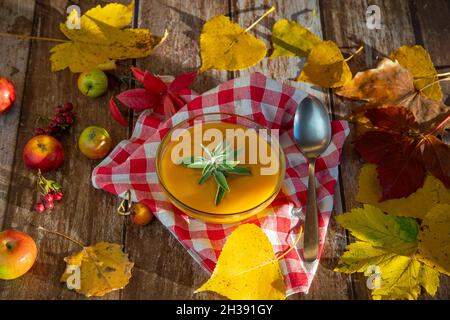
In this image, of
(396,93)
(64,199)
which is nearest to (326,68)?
(396,93)

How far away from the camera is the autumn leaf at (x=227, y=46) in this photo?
1.57m

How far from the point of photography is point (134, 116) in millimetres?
1497

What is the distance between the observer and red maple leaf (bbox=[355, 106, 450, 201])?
4.47 ft

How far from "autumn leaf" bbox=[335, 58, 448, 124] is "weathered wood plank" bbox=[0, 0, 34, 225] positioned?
2.94 ft

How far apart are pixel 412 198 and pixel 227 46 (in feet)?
2.11

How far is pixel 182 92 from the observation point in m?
1.51

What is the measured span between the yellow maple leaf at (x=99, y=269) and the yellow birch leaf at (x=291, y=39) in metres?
0.70

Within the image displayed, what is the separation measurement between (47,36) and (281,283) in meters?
0.96

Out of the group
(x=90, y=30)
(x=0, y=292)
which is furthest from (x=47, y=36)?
(x=0, y=292)

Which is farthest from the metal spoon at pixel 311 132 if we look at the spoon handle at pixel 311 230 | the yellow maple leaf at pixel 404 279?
the yellow maple leaf at pixel 404 279

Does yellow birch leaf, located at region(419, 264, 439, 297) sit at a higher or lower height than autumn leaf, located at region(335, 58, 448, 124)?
lower

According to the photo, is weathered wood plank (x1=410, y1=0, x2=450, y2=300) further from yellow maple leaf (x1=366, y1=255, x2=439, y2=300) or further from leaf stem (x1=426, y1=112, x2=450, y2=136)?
yellow maple leaf (x1=366, y1=255, x2=439, y2=300)

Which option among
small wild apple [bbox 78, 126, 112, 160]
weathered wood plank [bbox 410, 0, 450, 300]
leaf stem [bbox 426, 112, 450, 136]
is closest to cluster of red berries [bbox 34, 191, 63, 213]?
small wild apple [bbox 78, 126, 112, 160]

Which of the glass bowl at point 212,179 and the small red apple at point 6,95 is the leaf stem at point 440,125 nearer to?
the glass bowl at point 212,179
